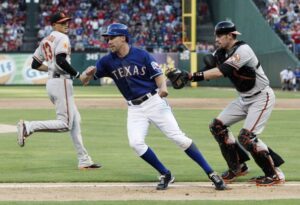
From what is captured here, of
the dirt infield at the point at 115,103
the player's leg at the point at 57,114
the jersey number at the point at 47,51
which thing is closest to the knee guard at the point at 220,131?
the player's leg at the point at 57,114

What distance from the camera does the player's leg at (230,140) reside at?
9.41m

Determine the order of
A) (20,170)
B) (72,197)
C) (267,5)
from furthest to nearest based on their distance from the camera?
1. (267,5)
2. (20,170)
3. (72,197)

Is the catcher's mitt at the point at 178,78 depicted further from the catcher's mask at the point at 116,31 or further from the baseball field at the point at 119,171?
the baseball field at the point at 119,171

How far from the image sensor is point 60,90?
10.4 metres

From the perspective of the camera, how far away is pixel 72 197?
8.23 meters

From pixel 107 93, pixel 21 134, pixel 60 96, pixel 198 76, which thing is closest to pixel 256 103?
pixel 198 76

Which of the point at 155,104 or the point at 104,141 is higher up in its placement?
the point at 155,104

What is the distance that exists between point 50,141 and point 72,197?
19.4 ft

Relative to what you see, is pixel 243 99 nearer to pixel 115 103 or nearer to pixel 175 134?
pixel 175 134

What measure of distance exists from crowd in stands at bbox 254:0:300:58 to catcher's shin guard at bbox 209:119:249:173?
29.2 meters

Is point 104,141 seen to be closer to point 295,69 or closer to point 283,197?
point 283,197

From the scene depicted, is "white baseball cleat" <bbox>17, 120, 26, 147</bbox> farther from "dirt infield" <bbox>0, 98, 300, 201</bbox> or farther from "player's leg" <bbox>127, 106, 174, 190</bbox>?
"player's leg" <bbox>127, 106, 174, 190</bbox>

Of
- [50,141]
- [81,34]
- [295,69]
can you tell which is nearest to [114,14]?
[81,34]

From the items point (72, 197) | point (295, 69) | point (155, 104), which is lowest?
point (295, 69)
